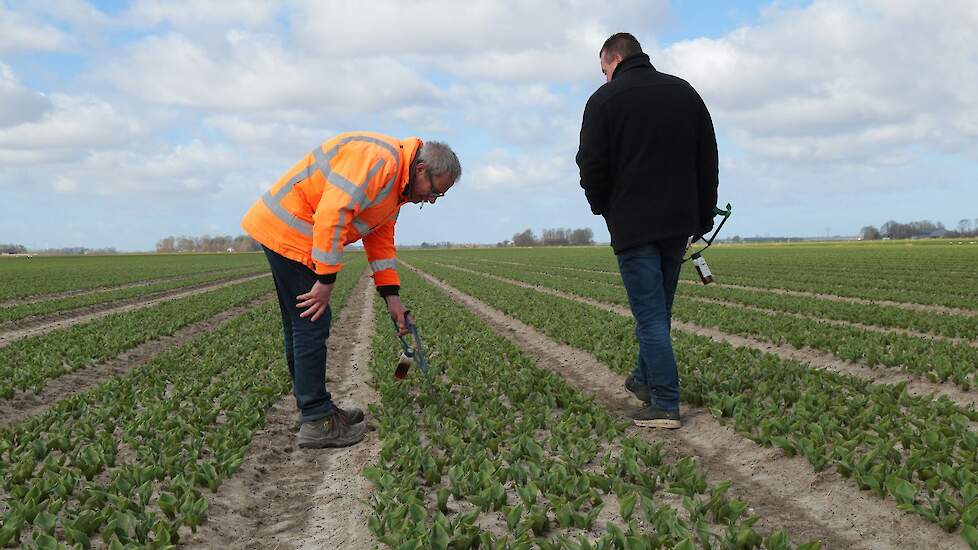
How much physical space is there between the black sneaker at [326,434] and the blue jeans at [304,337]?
0.06m

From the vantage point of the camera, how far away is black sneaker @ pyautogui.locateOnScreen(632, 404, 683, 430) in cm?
513

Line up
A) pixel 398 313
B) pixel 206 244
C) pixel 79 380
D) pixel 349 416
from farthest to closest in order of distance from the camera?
pixel 206 244 → pixel 79 380 → pixel 398 313 → pixel 349 416

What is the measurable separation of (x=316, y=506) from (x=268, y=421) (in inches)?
87.8

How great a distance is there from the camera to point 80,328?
1278 cm

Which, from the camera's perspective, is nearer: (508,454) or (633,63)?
(508,454)

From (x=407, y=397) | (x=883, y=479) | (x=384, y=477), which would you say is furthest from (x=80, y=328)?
(x=883, y=479)

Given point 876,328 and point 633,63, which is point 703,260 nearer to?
point 633,63

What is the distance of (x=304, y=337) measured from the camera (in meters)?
4.94

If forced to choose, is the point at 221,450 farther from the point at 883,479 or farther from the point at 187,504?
the point at 883,479

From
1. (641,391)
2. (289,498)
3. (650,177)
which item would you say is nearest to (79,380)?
(289,498)

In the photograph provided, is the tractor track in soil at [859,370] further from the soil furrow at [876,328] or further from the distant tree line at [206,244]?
the distant tree line at [206,244]

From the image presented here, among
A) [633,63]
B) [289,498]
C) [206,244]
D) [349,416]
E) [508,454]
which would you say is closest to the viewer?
[289,498]

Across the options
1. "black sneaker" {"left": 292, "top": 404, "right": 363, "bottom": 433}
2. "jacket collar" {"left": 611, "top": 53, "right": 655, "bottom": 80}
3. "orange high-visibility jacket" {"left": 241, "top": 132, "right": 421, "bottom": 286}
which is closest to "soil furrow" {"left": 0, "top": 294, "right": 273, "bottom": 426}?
"black sneaker" {"left": 292, "top": 404, "right": 363, "bottom": 433}

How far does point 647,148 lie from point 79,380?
7955 millimetres
